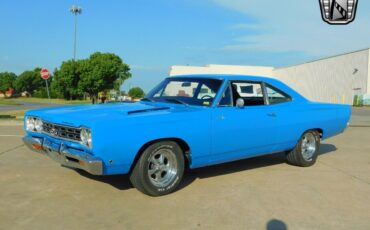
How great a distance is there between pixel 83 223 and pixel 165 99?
2.62 metres

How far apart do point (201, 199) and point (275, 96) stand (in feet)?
Answer: 8.29

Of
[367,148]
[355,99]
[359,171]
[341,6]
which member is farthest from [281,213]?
[355,99]

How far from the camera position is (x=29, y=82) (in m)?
105

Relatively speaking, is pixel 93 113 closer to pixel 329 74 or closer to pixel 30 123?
pixel 30 123

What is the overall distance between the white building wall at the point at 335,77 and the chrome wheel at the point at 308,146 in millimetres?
38100

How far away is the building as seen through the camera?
140 feet

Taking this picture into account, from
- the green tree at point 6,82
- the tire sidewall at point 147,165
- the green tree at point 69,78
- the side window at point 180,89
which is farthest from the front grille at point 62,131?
the green tree at point 6,82

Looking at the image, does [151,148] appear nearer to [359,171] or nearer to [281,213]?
[281,213]

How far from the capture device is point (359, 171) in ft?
22.3

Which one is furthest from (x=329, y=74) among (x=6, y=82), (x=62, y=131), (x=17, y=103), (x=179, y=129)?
(x=6, y=82)

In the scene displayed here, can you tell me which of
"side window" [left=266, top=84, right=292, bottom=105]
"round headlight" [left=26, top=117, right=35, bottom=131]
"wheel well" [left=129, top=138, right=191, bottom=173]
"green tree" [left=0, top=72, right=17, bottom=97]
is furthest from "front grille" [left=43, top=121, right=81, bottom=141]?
"green tree" [left=0, top=72, right=17, bottom=97]

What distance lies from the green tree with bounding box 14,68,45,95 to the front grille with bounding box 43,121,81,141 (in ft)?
346

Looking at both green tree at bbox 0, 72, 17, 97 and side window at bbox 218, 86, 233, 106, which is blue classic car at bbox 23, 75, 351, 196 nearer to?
side window at bbox 218, 86, 233, 106

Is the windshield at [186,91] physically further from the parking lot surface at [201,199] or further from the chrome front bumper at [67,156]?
the chrome front bumper at [67,156]
